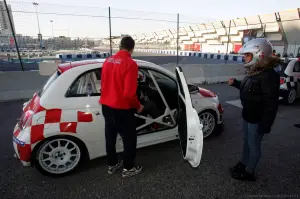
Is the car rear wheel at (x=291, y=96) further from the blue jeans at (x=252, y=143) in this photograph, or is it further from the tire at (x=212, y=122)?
the blue jeans at (x=252, y=143)

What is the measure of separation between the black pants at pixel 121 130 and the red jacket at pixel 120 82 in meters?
0.09

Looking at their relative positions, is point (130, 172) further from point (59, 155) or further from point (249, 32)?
point (249, 32)

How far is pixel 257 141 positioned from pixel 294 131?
238 cm

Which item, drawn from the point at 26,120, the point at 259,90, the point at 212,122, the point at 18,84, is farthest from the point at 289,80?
the point at 18,84

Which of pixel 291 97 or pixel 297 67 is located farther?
pixel 291 97

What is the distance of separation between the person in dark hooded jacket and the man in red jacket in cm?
122

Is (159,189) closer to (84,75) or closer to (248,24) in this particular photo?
(84,75)

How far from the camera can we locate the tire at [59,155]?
2.49 m

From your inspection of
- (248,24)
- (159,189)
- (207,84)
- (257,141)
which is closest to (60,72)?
(159,189)

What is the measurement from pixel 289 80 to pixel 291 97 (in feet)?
1.73

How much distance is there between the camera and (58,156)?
261cm

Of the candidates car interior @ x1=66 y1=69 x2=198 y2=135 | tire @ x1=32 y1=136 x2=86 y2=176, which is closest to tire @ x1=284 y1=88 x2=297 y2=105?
car interior @ x1=66 y1=69 x2=198 y2=135

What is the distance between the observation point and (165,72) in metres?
3.14

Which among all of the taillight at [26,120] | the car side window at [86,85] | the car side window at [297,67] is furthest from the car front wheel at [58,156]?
the car side window at [297,67]
